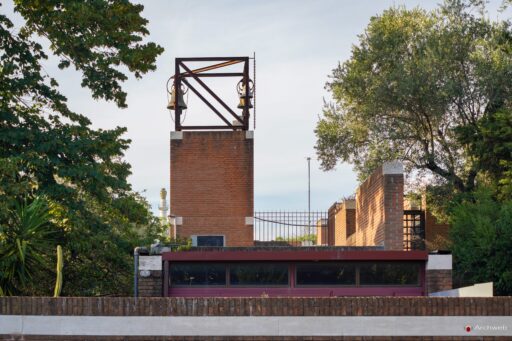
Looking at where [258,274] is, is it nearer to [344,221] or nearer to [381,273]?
[381,273]

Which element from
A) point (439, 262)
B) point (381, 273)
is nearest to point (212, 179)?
point (381, 273)

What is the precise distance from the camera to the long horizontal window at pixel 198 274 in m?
23.1

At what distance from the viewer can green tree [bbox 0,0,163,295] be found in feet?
80.4

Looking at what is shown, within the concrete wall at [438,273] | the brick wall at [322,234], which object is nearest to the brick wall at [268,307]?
the concrete wall at [438,273]

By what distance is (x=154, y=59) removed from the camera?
2680 cm

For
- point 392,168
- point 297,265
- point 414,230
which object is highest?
point 392,168

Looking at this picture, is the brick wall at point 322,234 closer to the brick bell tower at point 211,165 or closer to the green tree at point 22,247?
the brick bell tower at point 211,165

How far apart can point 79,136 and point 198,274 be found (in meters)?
5.12

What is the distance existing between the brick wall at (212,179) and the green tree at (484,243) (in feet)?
25.9

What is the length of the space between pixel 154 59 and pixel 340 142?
18077mm

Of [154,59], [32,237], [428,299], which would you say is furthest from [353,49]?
[428,299]

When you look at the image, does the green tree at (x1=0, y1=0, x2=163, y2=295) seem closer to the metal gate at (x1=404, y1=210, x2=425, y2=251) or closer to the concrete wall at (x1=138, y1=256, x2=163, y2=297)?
the concrete wall at (x1=138, y1=256, x2=163, y2=297)

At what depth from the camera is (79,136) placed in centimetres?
2536

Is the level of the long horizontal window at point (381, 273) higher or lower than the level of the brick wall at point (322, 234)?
lower
